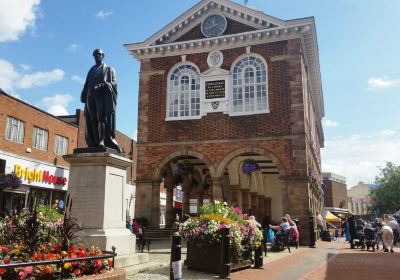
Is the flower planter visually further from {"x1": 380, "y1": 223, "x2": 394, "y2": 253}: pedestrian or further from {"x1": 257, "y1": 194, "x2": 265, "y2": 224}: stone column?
{"x1": 257, "y1": 194, "x2": 265, "y2": 224}: stone column

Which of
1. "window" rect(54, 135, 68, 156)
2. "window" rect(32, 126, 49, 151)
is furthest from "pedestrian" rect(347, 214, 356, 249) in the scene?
"window" rect(54, 135, 68, 156)

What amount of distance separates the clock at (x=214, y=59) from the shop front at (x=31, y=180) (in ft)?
37.7

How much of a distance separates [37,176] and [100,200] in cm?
2045

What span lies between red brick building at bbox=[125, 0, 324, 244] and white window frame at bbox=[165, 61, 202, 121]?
0.06m

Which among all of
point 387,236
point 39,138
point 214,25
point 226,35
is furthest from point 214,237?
point 39,138

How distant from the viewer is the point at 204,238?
9422 millimetres

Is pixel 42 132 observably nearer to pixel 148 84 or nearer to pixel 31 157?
pixel 31 157

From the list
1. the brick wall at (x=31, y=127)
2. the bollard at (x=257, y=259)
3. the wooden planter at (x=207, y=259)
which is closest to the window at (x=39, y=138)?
the brick wall at (x=31, y=127)

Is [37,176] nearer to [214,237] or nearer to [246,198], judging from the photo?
[246,198]

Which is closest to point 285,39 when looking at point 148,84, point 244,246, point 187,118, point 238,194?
point 187,118

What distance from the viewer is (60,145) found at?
29234mm

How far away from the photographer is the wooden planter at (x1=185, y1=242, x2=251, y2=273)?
30.2ft

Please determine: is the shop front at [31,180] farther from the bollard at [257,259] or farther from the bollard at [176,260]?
the bollard at [176,260]

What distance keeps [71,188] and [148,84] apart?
16.2 metres
